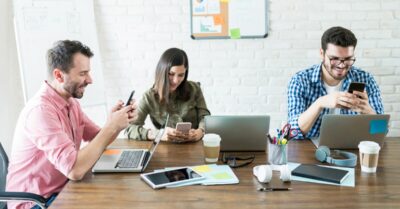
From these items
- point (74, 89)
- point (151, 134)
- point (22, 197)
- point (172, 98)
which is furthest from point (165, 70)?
point (22, 197)

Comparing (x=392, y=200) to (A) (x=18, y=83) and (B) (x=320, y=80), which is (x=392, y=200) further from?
(A) (x=18, y=83)

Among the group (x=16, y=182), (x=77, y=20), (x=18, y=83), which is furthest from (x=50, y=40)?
(x=16, y=182)

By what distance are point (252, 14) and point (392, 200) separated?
2.10 metres

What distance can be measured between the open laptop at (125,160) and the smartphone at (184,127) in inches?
4.4

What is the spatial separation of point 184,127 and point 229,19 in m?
1.42

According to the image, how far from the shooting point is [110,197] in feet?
4.74

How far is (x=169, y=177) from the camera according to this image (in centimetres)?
160

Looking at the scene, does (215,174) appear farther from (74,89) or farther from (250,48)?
(250,48)

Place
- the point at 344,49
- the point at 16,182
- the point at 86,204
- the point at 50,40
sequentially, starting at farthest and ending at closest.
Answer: the point at 50,40
the point at 344,49
the point at 16,182
the point at 86,204

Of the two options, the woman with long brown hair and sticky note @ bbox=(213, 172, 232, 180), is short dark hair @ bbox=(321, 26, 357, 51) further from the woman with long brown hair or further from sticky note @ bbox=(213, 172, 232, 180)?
sticky note @ bbox=(213, 172, 232, 180)

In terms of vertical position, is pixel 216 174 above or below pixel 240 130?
Answer: below

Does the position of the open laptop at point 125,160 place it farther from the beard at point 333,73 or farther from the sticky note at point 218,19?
the sticky note at point 218,19

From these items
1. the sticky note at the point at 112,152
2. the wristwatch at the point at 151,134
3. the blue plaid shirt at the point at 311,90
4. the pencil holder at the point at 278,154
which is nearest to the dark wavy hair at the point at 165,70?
the wristwatch at the point at 151,134

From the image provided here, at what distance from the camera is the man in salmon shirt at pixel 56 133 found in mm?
1649
